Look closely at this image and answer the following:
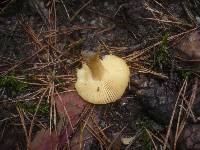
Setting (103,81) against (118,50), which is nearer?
(103,81)

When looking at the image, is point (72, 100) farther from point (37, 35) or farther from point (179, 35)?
point (179, 35)

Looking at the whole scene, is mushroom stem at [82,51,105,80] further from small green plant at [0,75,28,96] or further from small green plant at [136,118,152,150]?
small green plant at [0,75,28,96]

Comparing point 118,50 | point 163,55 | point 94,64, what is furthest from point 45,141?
point 163,55

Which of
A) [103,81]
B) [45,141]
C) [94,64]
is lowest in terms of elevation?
[45,141]

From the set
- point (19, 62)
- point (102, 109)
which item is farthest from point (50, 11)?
point (102, 109)

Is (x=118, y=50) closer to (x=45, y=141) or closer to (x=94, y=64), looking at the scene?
(x=94, y=64)

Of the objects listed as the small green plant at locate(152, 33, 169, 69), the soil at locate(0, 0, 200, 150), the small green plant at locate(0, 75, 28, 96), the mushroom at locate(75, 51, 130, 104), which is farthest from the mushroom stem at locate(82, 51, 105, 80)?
the small green plant at locate(0, 75, 28, 96)
